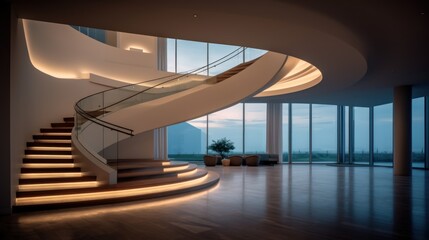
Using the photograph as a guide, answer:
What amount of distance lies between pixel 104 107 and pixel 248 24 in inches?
257

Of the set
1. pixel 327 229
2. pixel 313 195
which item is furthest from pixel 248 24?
pixel 313 195

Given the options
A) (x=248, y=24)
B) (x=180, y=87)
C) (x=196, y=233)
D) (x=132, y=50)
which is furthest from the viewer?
(x=132, y=50)

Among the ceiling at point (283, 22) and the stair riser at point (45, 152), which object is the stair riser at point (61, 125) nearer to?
the stair riser at point (45, 152)

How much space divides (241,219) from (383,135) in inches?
685

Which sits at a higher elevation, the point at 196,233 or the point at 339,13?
the point at 339,13

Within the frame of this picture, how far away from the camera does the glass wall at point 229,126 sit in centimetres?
2239

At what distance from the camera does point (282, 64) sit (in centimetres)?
1112

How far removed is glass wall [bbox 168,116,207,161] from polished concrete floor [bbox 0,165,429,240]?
47.1 ft

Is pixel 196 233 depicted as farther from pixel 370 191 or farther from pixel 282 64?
pixel 282 64

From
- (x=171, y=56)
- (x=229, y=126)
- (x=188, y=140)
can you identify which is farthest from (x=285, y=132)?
(x=171, y=56)

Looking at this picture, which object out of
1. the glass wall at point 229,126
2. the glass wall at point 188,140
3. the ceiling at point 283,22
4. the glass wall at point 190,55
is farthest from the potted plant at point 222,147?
the ceiling at point 283,22

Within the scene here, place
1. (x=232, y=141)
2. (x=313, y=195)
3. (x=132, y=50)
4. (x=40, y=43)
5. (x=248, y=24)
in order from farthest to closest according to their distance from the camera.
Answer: (x=232, y=141)
(x=132, y=50)
(x=40, y=43)
(x=313, y=195)
(x=248, y=24)

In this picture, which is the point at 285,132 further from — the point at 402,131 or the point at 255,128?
the point at 402,131

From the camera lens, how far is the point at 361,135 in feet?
68.8
